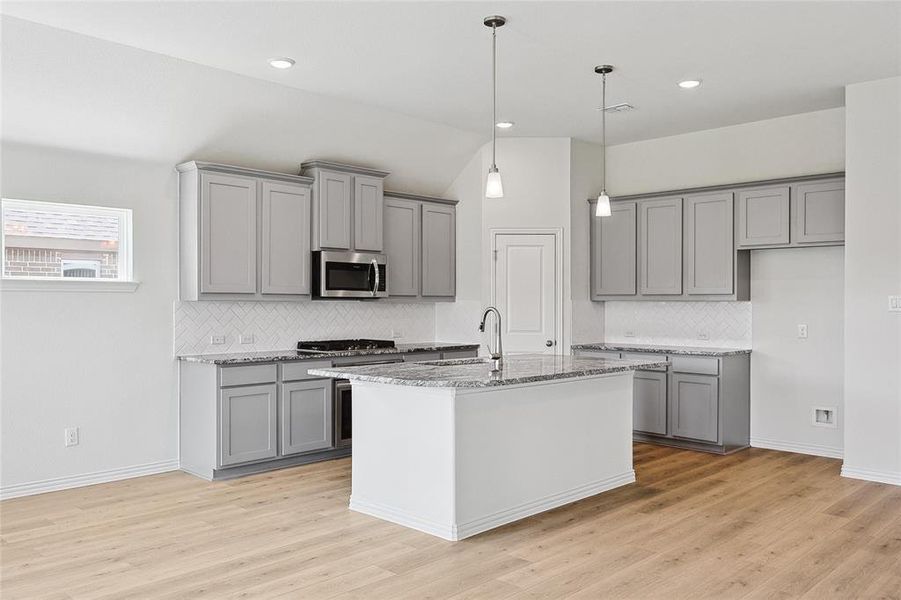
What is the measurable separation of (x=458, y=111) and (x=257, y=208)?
1883mm

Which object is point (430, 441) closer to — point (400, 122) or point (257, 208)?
point (257, 208)

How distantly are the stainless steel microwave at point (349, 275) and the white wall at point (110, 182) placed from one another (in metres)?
0.94

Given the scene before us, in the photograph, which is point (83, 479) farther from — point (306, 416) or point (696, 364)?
point (696, 364)

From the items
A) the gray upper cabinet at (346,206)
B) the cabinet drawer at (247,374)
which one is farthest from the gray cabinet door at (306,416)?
the gray upper cabinet at (346,206)

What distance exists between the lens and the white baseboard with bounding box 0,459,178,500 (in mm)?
4875

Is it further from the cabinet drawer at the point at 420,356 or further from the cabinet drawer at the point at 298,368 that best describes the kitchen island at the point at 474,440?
the cabinet drawer at the point at 420,356

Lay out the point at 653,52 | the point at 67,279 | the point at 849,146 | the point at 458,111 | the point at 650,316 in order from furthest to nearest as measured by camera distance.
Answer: the point at 650,316
the point at 458,111
the point at 849,146
the point at 67,279
the point at 653,52

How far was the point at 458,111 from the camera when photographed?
6.25 m

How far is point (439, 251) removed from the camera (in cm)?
745

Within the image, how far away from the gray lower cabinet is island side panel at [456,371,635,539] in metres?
2.67

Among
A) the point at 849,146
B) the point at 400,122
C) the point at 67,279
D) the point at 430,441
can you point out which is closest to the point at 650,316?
the point at 849,146

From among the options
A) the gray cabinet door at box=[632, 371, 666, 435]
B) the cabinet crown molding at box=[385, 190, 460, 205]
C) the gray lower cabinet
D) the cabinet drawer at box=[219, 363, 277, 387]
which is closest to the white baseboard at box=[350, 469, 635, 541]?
the cabinet drawer at box=[219, 363, 277, 387]

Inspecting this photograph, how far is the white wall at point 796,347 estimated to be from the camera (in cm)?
614

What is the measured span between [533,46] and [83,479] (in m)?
4.31
